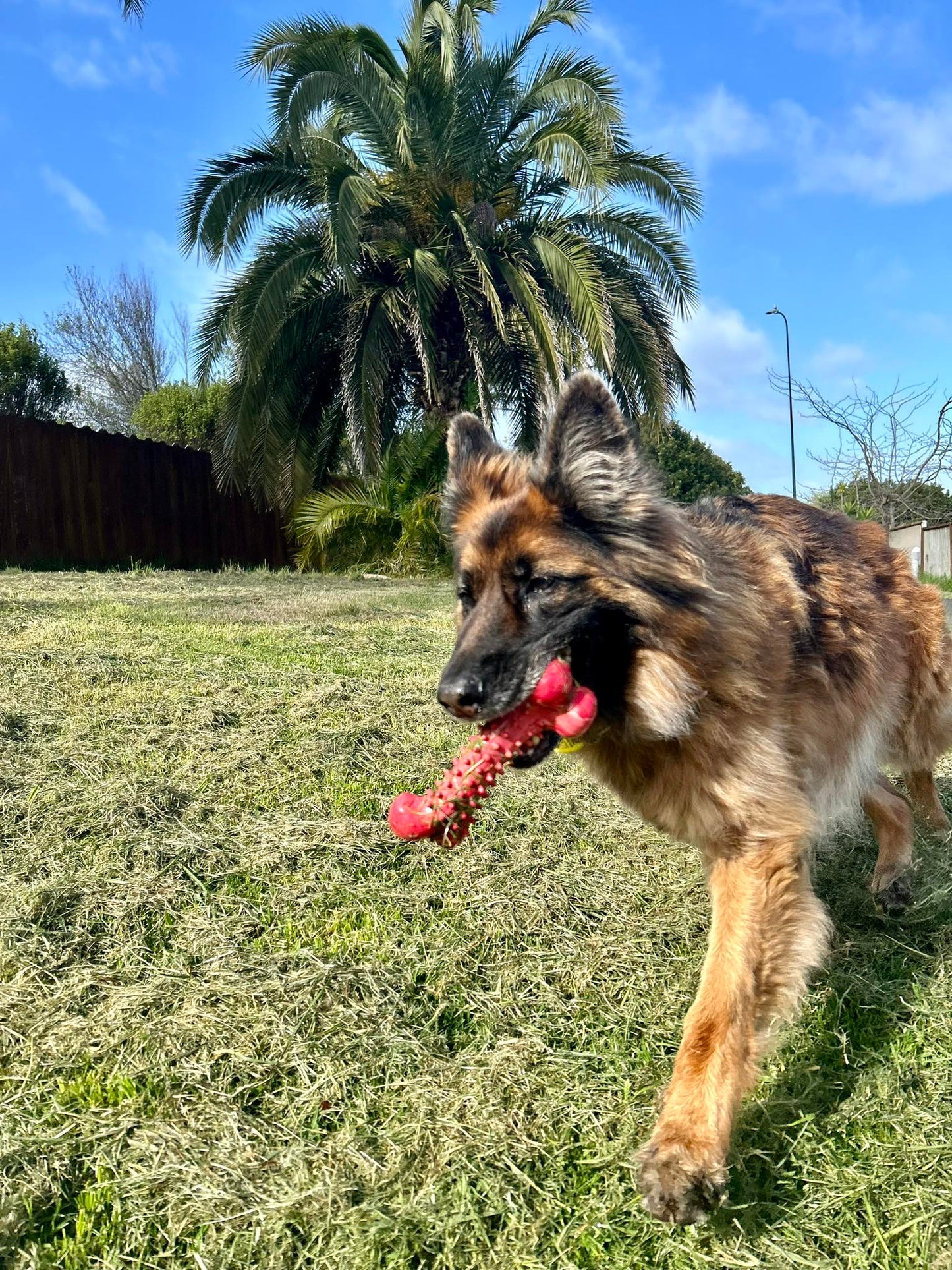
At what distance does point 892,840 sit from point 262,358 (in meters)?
13.7

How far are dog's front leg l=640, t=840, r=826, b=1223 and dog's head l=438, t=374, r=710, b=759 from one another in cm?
63

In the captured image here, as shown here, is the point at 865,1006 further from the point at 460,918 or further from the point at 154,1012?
the point at 154,1012

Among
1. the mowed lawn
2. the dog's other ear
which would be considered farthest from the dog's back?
the dog's other ear

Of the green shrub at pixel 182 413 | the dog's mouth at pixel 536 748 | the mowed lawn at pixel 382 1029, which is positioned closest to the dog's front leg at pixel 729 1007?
the mowed lawn at pixel 382 1029

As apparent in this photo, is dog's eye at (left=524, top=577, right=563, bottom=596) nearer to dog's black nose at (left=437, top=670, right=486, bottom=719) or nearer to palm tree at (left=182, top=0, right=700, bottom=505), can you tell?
dog's black nose at (left=437, top=670, right=486, bottom=719)

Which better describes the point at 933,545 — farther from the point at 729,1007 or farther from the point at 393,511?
the point at 729,1007

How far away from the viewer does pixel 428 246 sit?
15602 mm

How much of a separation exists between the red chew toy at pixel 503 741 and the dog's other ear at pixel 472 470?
91 cm

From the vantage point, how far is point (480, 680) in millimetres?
2484

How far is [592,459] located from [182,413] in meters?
25.8

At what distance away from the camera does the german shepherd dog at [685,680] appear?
2.36 meters

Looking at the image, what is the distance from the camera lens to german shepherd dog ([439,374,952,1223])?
2.36 meters

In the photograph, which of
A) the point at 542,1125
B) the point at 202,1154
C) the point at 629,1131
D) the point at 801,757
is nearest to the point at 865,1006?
the point at 801,757

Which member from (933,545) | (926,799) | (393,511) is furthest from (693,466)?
(926,799)
